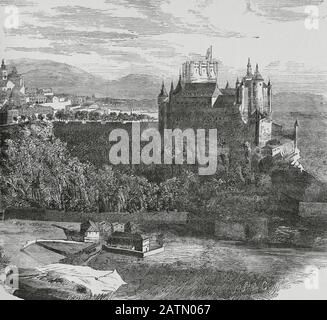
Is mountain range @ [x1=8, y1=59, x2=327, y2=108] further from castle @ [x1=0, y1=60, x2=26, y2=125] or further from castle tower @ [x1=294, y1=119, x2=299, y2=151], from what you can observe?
castle tower @ [x1=294, y1=119, x2=299, y2=151]

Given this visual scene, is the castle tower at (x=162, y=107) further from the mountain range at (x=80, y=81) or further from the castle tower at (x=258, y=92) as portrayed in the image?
the castle tower at (x=258, y=92)

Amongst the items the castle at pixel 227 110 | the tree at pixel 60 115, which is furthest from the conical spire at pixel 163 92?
the tree at pixel 60 115

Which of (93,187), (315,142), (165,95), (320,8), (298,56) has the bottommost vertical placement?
(93,187)
